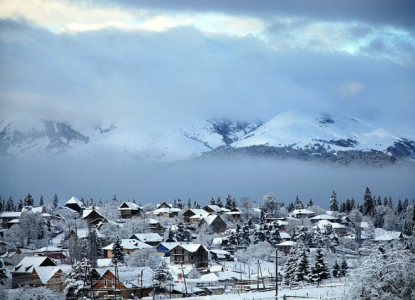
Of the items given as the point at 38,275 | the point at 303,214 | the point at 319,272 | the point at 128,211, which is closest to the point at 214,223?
the point at 128,211

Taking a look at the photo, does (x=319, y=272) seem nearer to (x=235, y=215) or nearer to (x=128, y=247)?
(x=128, y=247)

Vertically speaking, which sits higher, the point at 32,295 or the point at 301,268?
the point at 301,268

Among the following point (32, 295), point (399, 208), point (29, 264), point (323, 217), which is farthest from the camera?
point (399, 208)

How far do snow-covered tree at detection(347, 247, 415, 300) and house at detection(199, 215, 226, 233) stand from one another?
93950mm

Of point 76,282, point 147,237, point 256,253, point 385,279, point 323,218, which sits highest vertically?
point 323,218

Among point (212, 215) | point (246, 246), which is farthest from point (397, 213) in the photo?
point (246, 246)

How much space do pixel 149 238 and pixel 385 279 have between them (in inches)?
3191

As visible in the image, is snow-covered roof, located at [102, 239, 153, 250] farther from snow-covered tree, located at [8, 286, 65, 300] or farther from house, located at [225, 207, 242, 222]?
house, located at [225, 207, 242, 222]

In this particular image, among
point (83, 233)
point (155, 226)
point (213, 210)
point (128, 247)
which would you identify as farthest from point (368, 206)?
point (128, 247)

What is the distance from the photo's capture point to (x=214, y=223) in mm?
138000

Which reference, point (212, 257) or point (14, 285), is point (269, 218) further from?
point (14, 285)

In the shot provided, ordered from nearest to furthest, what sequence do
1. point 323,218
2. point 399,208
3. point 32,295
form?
point 32,295, point 323,218, point 399,208

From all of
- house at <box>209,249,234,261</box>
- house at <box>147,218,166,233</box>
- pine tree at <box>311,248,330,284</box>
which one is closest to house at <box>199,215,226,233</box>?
house at <box>147,218,166,233</box>

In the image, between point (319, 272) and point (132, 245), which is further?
point (132, 245)
